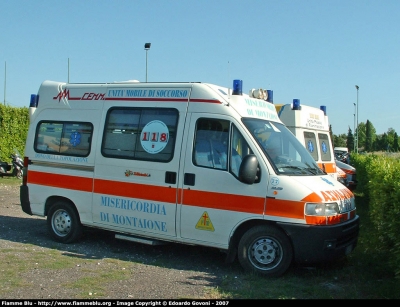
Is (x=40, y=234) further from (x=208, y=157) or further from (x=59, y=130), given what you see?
(x=208, y=157)

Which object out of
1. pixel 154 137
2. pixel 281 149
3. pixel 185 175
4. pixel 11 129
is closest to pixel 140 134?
pixel 154 137

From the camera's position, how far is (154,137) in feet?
26.0

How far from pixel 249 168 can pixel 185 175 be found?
117 cm

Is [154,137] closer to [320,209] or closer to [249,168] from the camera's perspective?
[249,168]

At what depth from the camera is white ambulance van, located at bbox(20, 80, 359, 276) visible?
6828mm

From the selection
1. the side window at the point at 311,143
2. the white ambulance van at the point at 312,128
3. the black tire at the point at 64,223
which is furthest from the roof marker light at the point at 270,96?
the black tire at the point at 64,223

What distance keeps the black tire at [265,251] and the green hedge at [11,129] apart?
16926mm

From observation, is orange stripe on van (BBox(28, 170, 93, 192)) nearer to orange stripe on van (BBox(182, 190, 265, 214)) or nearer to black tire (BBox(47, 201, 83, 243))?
black tire (BBox(47, 201, 83, 243))

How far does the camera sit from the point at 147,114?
8.07 m

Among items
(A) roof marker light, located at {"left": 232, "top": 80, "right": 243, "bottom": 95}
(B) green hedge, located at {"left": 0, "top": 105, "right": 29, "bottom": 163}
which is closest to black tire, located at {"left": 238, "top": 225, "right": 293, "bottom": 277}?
(A) roof marker light, located at {"left": 232, "top": 80, "right": 243, "bottom": 95}

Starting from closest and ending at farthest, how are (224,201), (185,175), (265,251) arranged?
(265,251), (224,201), (185,175)

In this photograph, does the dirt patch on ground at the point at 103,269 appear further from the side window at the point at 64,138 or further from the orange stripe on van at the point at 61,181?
the side window at the point at 64,138

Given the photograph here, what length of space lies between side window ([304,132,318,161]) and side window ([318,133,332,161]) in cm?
38

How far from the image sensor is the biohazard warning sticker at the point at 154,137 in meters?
7.82
